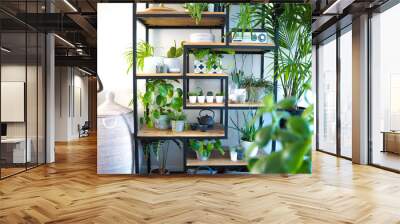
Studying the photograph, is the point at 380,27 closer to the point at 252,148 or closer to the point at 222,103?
the point at 222,103

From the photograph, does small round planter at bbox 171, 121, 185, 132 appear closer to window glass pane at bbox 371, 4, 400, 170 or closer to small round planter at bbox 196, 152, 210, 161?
small round planter at bbox 196, 152, 210, 161

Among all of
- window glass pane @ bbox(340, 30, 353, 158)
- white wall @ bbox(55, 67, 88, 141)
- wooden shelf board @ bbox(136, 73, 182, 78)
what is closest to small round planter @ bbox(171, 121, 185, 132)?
wooden shelf board @ bbox(136, 73, 182, 78)

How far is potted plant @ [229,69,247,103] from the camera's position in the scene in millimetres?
4836

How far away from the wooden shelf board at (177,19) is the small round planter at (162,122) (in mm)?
1251

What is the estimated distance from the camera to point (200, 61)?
478cm

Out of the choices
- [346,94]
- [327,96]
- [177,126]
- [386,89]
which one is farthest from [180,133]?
[327,96]

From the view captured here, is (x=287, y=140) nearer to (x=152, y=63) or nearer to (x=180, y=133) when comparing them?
(x=180, y=133)

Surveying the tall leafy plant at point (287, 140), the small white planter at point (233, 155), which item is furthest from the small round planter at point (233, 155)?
the tall leafy plant at point (287, 140)

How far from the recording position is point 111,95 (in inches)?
192

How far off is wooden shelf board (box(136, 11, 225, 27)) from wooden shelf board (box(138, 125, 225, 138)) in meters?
1.41

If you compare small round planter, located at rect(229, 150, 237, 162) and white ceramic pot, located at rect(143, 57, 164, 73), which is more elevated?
white ceramic pot, located at rect(143, 57, 164, 73)

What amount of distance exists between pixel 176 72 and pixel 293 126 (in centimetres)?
459

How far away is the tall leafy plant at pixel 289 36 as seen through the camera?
16.0 feet

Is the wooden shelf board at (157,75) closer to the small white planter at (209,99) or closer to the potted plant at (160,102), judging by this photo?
the potted plant at (160,102)
